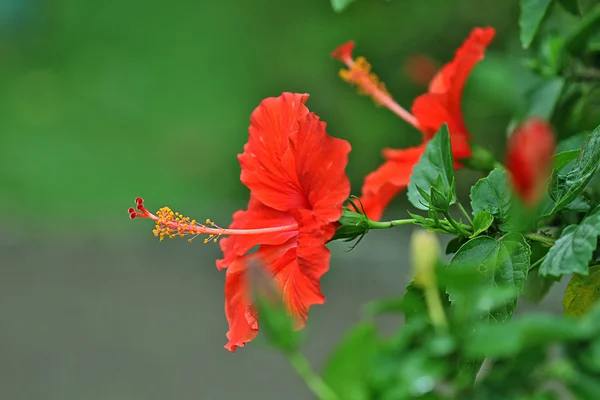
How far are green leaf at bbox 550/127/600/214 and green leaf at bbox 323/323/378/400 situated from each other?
0.34 meters

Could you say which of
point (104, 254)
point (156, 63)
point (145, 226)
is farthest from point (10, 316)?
point (156, 63)

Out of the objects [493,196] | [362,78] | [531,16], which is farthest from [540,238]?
[362,78]

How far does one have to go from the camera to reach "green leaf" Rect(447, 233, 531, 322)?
31.0 inches

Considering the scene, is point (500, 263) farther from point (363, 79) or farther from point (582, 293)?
point (363, 79)

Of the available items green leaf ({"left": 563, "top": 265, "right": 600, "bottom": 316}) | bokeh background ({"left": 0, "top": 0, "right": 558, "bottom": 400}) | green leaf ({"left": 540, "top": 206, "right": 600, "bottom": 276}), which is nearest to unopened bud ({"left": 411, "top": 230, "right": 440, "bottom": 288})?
green leaf ({"left": 540, "top": 206, "right": 600, "bottom": 276})

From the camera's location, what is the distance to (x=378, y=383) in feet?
1.62

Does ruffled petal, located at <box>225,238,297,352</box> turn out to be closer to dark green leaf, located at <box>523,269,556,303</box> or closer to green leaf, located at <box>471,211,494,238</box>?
green leaf, located at <box>471,211,494,238</box>

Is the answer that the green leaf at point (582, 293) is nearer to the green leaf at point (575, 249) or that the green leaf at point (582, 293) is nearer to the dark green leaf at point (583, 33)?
the green leaf at point (575, 249)

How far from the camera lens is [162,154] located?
432 cm

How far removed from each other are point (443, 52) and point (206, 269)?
4.39 ft

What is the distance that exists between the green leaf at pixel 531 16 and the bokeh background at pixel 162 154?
915mm

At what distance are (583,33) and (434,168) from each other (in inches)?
19.0

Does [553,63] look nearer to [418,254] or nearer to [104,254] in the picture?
[418,254]

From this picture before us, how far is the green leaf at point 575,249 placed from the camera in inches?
27.3
